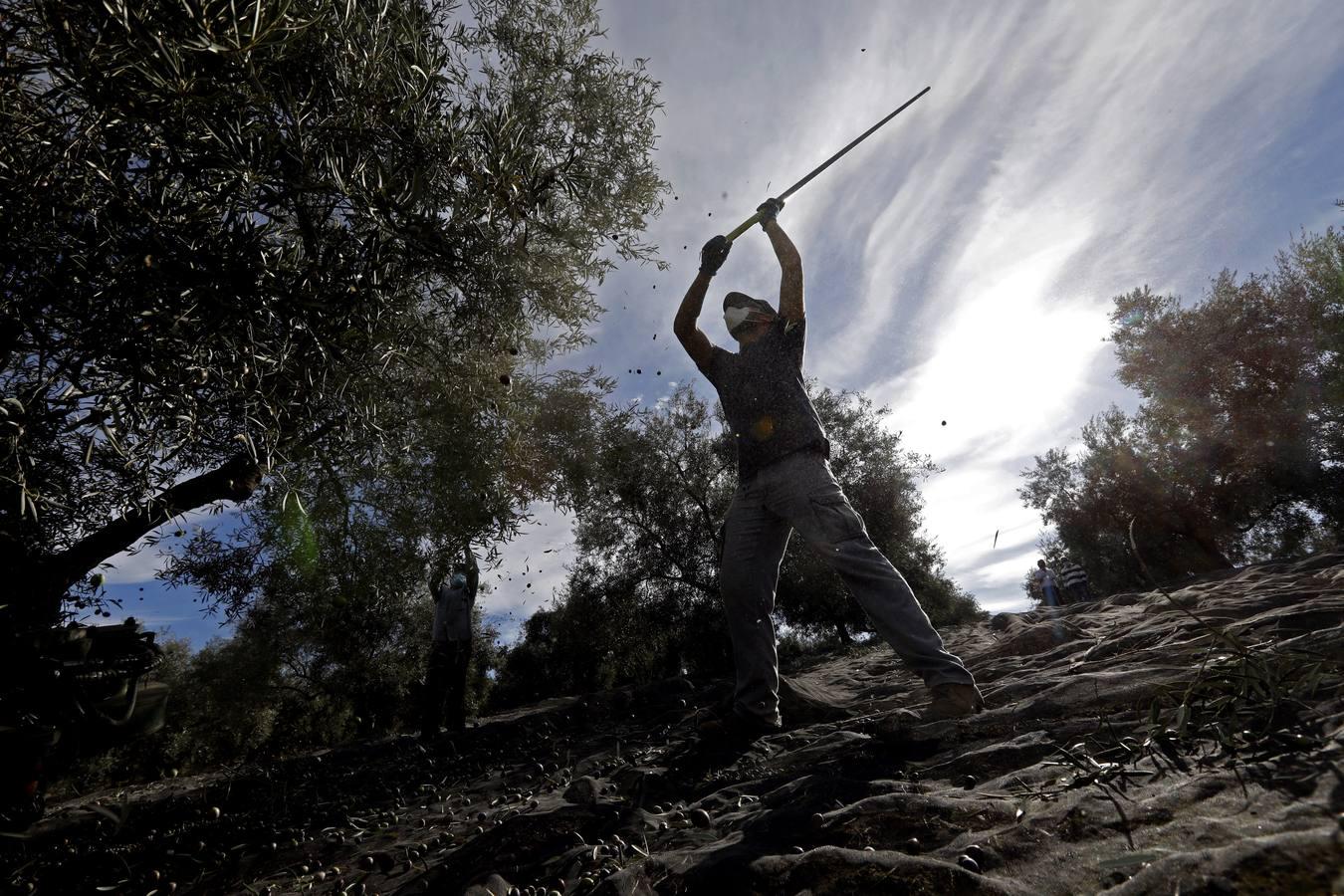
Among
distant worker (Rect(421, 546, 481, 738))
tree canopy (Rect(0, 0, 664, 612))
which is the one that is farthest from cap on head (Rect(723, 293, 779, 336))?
distant worker (Rect(421, 546, 481, 738))

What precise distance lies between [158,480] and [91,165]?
2.28 m

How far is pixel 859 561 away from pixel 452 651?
31.3 ft

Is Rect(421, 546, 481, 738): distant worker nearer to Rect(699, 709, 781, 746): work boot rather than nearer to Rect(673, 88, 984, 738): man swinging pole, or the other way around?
Rect(699, 709, 781, 746): work boot

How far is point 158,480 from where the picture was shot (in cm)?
435

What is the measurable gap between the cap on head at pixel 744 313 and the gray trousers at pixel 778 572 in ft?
4.34

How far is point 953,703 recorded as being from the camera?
3291mm

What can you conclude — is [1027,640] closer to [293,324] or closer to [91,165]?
[293,324]

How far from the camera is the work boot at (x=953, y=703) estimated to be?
327cm

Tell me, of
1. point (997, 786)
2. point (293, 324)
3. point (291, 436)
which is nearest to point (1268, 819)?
point (997, 786)

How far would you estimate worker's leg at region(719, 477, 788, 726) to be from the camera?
419cm

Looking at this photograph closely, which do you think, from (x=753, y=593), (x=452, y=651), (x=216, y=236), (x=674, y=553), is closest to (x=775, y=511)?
(x=753, y=593)

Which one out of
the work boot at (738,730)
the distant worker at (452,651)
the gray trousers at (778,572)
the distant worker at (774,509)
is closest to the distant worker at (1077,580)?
the distant worker at (452,651)

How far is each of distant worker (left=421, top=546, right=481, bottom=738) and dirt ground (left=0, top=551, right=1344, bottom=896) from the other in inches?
204

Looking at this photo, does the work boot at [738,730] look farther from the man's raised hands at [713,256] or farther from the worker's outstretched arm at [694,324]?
the man's raised hands at [713,256]
